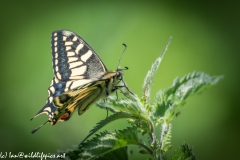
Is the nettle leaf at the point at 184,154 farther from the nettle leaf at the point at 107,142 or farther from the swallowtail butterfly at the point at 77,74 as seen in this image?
the swallowtail butterfly at the point at 77,74

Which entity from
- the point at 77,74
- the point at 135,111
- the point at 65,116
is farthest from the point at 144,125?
the point at 77,74

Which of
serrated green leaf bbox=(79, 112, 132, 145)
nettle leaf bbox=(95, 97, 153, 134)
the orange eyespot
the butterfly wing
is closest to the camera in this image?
serrated green leaf bbox=(79, 112, 132, 145)

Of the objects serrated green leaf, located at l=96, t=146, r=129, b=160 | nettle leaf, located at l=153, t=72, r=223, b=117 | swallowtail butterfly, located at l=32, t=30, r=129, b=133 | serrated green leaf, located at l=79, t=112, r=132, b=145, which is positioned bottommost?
serrated green leaf, located at l=96, t=146, r=129, b=160

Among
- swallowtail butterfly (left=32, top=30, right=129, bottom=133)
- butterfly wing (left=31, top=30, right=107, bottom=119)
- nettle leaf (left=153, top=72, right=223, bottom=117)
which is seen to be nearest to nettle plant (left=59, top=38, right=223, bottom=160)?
nettle leaf (left=153, top=72, right=223, bottom=117)

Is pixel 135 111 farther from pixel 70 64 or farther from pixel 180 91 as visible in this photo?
pixel 70 64

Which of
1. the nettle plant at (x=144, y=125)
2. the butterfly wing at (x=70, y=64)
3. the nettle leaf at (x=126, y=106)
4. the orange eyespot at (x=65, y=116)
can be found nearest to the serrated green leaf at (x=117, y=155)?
the nettle plant at (x=144, y=125)

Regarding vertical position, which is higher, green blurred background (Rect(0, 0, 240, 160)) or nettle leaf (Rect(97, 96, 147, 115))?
green blurred background (Rect(0, 0, 240, 160))

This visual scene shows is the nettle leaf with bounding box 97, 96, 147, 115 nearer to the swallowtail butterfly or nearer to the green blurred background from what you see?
the swallowtail butterfly

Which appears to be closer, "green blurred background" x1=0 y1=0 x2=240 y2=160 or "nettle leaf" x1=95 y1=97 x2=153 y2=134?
"nettle leaf" x1=95 y1=97 x2=153 y2=134
